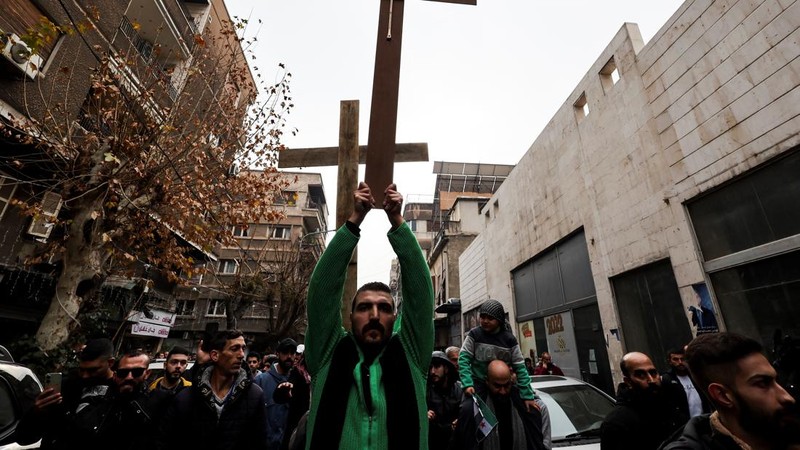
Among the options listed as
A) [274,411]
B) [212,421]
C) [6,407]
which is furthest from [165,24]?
[212,421]

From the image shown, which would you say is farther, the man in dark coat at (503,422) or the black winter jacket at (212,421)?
the man in dark coat at (503,422)

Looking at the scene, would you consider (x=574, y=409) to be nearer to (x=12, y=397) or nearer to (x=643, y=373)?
(x=643, y=373)

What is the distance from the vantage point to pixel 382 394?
1.46 metres

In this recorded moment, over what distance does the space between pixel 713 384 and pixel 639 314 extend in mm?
7981

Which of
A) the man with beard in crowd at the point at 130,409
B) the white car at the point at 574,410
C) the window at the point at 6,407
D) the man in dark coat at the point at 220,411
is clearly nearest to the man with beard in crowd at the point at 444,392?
the white car at the point at 574,410

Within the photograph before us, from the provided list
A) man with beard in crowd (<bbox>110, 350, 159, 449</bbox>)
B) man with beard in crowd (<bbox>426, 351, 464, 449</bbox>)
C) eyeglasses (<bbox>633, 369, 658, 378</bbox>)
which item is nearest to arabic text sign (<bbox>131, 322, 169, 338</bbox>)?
man with beard in crowd (<bbox>110, 350, 159, 449</bbox>)

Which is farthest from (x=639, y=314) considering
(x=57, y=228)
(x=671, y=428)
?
(x=57, y=228)

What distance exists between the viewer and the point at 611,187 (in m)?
9.28

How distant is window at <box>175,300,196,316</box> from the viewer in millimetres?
28234

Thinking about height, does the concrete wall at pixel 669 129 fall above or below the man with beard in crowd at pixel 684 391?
above

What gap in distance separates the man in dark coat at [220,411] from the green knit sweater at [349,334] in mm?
1853

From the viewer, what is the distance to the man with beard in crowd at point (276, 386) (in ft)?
16.4

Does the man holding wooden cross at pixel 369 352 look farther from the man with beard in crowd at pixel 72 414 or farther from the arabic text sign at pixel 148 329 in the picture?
the arabic text sign at pixel 148 329

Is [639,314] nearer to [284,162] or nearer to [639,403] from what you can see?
[639,403]
